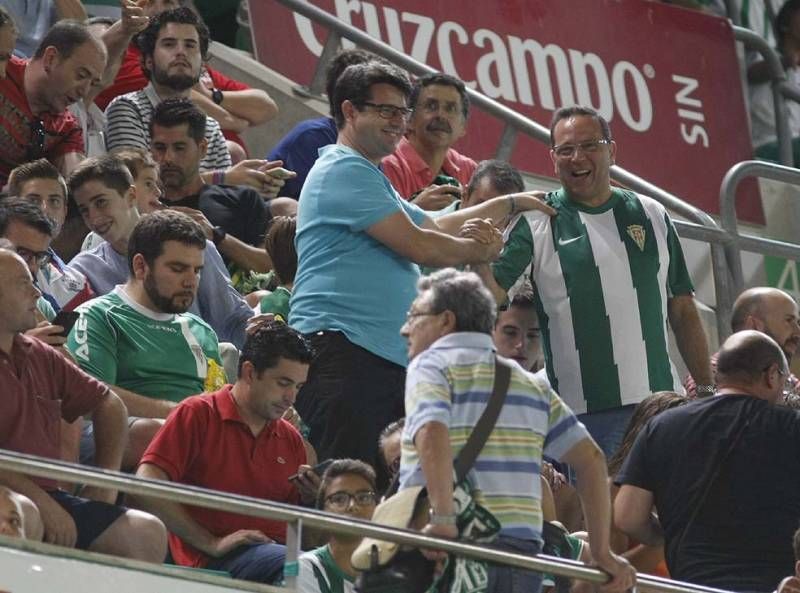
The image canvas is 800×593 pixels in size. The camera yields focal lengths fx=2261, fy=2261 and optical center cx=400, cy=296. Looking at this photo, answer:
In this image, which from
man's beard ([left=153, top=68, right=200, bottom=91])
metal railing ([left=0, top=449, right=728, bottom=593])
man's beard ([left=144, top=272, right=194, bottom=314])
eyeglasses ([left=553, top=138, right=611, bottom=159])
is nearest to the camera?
metal railing ([left=0, top=449, right=728, bottom=593])

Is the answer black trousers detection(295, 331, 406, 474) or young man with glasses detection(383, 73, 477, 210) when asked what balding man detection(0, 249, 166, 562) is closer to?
black trousers detection(295, 331, 406, 474)

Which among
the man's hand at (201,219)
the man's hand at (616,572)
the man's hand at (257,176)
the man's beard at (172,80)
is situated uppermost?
the man's beard at (172,80)

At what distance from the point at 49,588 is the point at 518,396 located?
1423mm

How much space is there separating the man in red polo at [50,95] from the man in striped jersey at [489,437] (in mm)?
3990

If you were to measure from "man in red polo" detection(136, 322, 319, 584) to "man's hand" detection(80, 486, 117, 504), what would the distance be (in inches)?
6.6

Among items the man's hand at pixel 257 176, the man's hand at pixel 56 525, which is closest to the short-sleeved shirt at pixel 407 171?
the man's hand at pixel 257 176

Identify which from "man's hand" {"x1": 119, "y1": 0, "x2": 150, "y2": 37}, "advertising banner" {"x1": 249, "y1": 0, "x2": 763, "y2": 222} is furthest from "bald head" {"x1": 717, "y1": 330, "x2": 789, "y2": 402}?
"advertising banner" {"x1": 249, "y1": 0, "x2": 763, "y2": 222}

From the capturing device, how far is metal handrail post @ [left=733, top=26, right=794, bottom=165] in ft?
45.5

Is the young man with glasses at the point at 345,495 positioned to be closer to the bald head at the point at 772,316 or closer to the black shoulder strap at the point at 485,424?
the black shoulder strap at the point at 485,424

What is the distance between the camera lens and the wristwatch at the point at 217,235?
977 cm

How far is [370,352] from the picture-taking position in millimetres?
7824

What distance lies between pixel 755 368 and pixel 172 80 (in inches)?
165

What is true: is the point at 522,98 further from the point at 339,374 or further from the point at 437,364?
the point at 437,364

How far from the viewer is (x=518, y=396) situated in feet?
19.9
